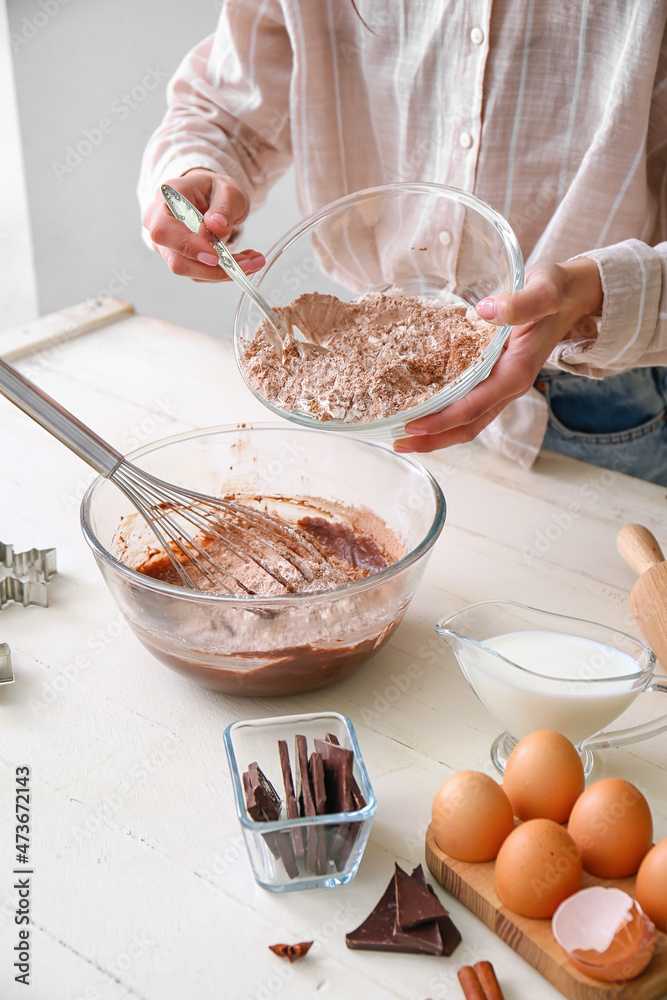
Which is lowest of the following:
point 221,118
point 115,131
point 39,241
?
point 39,241

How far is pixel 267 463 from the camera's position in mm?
1091

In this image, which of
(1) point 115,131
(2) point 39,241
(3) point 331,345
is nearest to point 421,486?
(3) point 331,345

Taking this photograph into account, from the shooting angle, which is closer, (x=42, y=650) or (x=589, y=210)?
(x=42, y=650)

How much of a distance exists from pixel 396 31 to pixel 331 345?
1.97ft

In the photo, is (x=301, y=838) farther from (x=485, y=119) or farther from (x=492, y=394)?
(x=485, y=119)

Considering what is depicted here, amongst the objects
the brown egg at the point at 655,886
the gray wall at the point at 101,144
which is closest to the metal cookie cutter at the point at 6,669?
the brown egg at the point at 655,886

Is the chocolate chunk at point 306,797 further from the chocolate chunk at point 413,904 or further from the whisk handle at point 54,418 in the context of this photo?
the whisk handle at point 54,418

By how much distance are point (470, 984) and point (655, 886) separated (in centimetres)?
15

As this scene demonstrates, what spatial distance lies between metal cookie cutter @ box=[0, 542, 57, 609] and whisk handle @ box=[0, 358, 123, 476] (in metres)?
0.22

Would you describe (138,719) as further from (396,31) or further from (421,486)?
(396,31)

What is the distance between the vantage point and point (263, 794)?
680mm

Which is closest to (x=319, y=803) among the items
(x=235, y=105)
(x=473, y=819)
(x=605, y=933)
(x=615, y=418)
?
(x=473, y=819)

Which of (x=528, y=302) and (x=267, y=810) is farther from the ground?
(x=528, y=302)

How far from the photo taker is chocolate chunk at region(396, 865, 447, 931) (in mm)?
638
